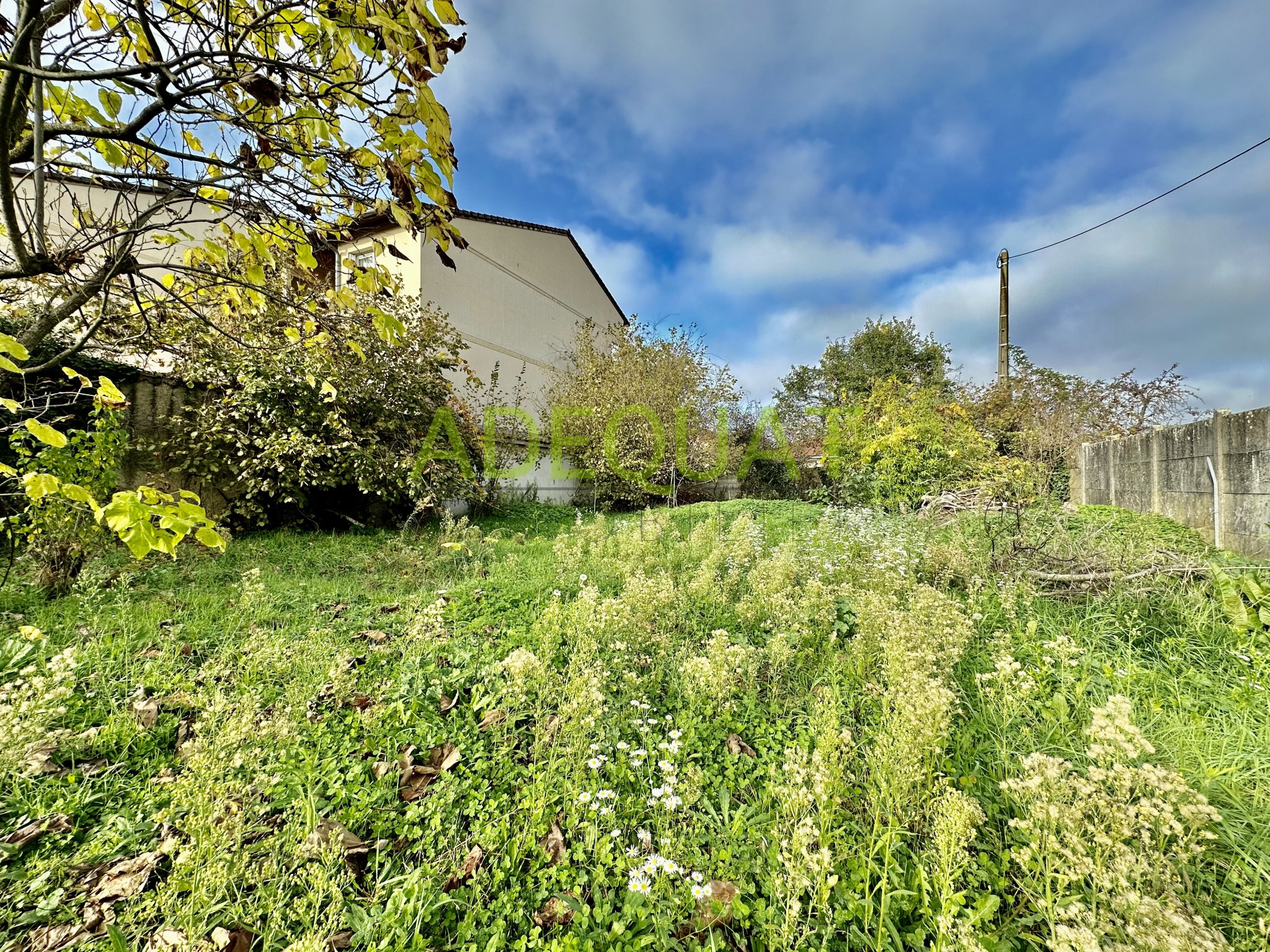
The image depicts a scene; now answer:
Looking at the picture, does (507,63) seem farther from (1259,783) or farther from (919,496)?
(919,496)

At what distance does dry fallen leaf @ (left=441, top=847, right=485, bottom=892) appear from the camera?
55.5 inches

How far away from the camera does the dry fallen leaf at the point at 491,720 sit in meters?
2.12

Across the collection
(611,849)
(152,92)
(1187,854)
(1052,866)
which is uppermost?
(152,92)

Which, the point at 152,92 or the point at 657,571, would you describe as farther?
the point at 657,571

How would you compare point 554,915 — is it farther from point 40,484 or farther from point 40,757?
point 40,757

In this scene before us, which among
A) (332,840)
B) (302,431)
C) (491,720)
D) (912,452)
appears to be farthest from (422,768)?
(912,452)

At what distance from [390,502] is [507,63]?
17.6 feet

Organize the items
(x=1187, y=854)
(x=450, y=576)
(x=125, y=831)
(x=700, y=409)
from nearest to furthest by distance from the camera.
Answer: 1. (x=1187, y=854)
2. (x=125, y=831)
3. (x=450, y=576)
4. (x=700, y=409)

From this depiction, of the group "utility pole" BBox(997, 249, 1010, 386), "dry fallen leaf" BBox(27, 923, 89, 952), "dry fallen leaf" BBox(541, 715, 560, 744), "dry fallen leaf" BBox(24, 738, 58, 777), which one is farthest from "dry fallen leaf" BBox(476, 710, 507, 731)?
"utility pole" BBox(997, 249, 1010, 386)

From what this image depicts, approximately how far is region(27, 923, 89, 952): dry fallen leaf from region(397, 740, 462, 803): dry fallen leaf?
2.55 ft

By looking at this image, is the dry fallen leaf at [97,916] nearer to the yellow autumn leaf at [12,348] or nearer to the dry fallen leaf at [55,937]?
the dry fallen leaf at [55,937]

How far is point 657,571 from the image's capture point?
156 inches

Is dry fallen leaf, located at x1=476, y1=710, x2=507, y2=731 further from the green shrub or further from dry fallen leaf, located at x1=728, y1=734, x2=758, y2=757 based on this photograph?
the green shrub

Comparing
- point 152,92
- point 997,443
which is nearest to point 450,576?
point 152,92
